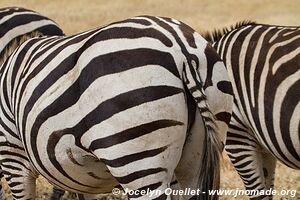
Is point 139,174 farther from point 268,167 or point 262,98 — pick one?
point 268,167

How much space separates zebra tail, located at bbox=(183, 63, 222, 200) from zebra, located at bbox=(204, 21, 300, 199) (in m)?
1.48

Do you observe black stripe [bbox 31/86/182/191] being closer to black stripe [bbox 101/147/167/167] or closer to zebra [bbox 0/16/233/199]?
zebra [bbox 0/16/233/199]

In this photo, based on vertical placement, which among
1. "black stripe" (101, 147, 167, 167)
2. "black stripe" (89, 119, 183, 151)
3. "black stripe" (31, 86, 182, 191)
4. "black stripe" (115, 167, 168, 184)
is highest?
"black stripe" (31, 86, 182, 191)

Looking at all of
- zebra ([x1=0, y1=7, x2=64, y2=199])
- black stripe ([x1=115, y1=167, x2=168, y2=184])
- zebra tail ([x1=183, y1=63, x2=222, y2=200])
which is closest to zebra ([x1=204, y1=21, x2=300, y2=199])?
zebra tail ([x1=183, y1=63, x2=222, y2=200])

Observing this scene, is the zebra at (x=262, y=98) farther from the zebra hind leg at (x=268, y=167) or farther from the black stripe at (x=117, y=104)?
the black stripe at (x=117, y=104)

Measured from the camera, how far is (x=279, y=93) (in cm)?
538

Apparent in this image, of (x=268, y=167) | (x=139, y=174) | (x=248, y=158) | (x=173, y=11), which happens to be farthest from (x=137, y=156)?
(x=173, y=11)

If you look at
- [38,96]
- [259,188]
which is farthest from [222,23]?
[38,96]

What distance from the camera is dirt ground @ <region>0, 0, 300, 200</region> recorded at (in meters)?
22.2

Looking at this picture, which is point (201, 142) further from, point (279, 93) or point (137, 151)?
point (279, 93)

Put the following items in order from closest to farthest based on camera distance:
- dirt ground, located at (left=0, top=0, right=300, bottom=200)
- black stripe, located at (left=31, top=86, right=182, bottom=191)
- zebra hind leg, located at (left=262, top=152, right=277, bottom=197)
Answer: black stripe, located at (left=31, top=86, right=182, bottom=191) → zebra hind leg, located at (left=262, top=152, right=277, bottom=197) → dirt ground, located at (left=0, top=0, right=300, bottom=200)

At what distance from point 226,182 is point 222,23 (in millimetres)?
14841

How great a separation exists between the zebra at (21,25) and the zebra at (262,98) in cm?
263

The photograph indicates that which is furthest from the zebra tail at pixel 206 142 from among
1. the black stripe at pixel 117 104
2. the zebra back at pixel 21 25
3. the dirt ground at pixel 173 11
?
the dirt ground at pixel 173 11
